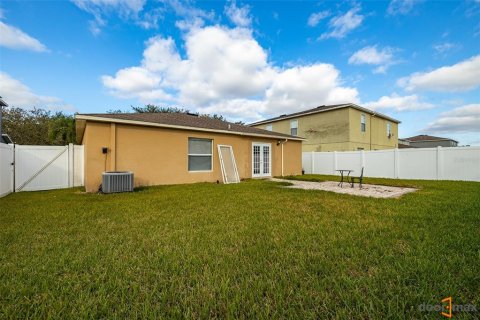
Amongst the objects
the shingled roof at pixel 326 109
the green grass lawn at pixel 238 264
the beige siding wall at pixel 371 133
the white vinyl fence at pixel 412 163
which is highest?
the shingled roof at pixel 326 109

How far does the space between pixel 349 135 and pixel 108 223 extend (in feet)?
63.5

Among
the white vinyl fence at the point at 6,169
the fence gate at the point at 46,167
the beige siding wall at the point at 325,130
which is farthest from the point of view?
the beige siding wall at the point at 325,130

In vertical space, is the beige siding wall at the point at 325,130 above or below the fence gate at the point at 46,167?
above

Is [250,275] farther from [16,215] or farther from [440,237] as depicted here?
[16,215]

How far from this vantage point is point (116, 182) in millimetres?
7371

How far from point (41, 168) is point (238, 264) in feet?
35.1

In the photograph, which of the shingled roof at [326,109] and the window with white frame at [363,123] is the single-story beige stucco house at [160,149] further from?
the window with white frame at [363,123]

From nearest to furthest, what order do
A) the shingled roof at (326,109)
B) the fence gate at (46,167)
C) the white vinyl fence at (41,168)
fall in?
1. the white vinyl fence at (41,168)
2. the fence gate at (46,167)
3. the shingled roof at (326,109)

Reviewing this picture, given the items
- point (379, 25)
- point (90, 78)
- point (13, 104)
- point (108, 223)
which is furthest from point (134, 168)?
point (13, 104)

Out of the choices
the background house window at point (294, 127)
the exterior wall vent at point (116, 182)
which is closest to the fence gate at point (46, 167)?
the exterior wall vent at point (116, 182)

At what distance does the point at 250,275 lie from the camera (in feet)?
6.95

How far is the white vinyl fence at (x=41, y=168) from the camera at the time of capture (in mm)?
7814

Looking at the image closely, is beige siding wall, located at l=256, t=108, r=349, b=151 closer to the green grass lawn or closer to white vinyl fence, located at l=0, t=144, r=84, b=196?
the green grass lawn

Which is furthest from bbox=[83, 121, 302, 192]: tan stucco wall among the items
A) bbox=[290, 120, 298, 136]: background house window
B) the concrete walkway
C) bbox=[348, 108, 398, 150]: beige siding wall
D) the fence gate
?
bbox=[348, 108, 398, 150]: beige siding wall
